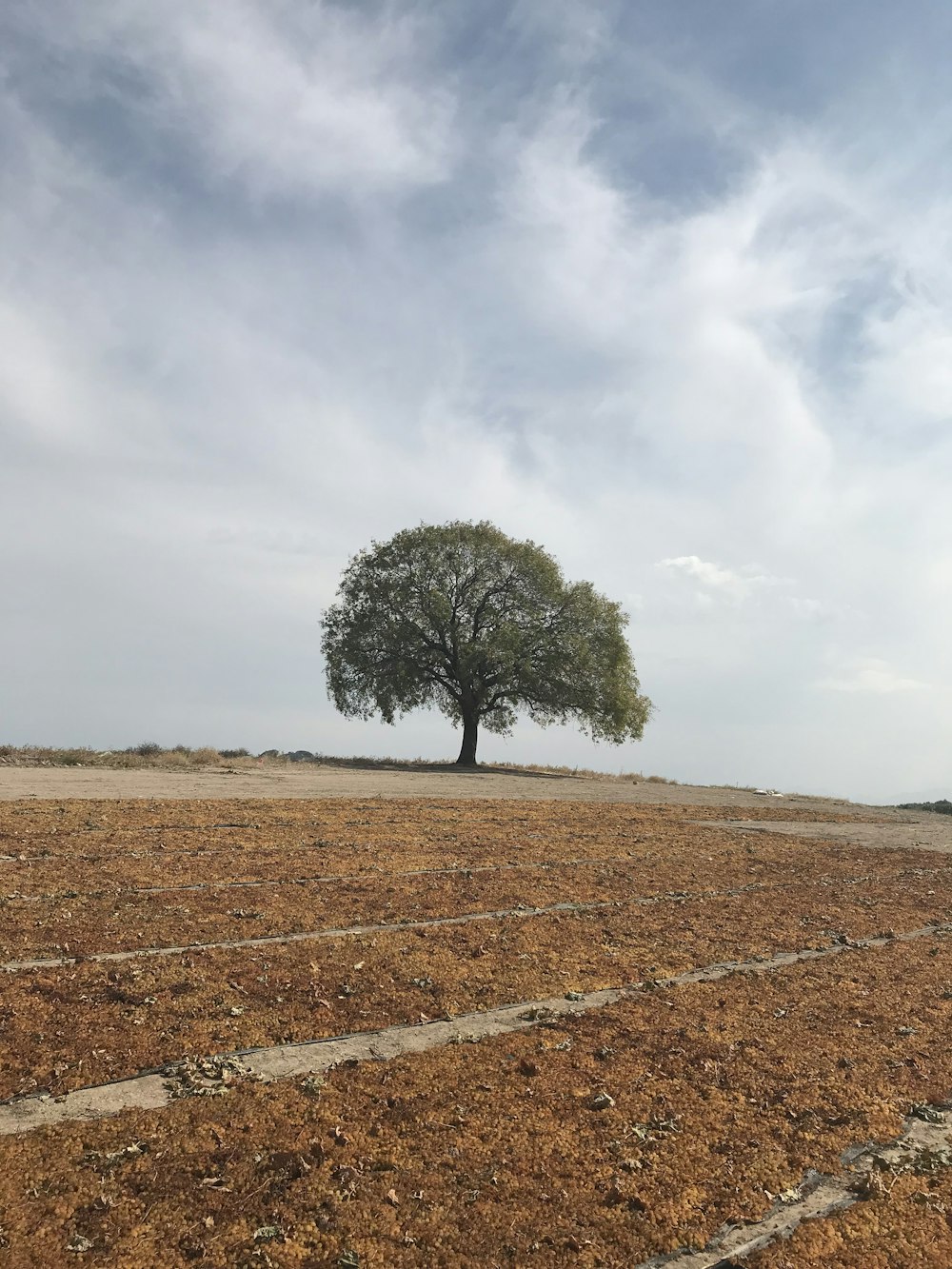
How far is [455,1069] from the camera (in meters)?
4.51

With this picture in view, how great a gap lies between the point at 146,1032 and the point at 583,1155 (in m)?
2.63

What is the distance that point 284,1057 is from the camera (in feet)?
15.2

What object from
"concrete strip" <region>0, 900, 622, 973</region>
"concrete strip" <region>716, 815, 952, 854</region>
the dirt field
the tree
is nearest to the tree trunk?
the tree

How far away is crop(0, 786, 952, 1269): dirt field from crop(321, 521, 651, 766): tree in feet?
95.3

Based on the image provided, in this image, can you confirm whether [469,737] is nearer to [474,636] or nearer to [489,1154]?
[474,636]

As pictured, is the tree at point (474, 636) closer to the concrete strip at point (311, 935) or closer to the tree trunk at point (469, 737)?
the tree trunk at point (469, 737)

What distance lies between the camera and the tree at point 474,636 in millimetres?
39344

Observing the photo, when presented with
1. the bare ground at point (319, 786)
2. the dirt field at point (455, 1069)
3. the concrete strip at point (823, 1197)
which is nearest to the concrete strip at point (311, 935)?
the dirt field at point (455, 1069)

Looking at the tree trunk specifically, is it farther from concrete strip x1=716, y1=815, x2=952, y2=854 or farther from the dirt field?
the dirt field

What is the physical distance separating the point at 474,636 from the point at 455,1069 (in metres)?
35.2

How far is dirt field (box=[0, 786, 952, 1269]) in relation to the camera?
314 cm

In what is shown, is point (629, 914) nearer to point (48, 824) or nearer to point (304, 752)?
point (48, 824)

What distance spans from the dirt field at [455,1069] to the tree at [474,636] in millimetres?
29038

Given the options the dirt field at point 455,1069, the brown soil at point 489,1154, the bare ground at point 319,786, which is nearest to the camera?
the brown soil at point 489,1154
